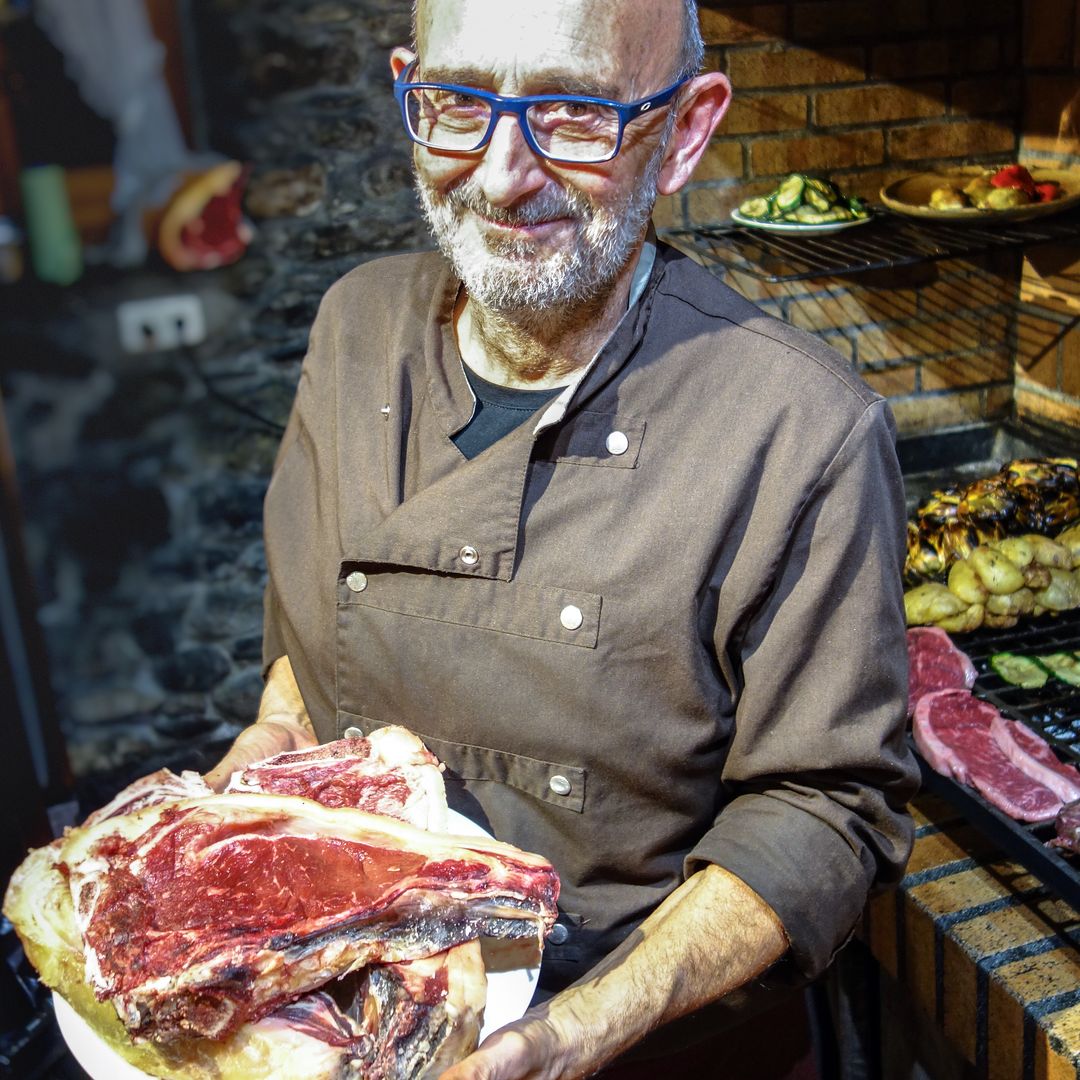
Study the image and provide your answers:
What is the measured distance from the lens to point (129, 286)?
3.28 m

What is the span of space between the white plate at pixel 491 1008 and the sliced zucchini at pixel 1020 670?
165 cm

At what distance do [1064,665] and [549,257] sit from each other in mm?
1725

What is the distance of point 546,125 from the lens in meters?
1.63

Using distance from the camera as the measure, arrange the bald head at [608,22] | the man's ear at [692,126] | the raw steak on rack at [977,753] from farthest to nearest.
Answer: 1. the raw steak on rack at [977,753]
2. the man's ear at [692,126]
3. the bald head at [608,22]

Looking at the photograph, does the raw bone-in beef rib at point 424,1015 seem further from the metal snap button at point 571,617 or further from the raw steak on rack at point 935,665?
the raw steak on rack at point 935,665

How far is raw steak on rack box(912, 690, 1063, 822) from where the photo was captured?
230 centimetres

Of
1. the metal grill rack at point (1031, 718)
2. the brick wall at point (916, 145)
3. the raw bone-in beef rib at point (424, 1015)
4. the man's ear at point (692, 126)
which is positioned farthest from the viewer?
the brick wall at point (916, 145)

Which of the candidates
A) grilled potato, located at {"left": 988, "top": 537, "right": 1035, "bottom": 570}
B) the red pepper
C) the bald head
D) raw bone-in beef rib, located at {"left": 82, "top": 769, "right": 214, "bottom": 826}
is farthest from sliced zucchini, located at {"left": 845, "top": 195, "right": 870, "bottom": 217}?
raw bone-in beef rib, located at {"left": 82, "top": 769, "right": 214, "bottom": 826}

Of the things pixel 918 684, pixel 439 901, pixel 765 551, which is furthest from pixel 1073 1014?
pixel 439 901

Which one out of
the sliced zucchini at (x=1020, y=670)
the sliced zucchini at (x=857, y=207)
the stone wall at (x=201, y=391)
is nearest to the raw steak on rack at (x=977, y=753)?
the sliced zucchini at (x=1020, y=670)

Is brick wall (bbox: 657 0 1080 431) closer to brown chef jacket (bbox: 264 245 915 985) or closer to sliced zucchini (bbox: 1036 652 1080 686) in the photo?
A: sliced zucchini (bbox: 1036 652 1080 686)

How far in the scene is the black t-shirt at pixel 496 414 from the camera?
1872mm

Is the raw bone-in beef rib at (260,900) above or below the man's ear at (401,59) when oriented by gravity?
below

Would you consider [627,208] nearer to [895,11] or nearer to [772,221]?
[772,221]
